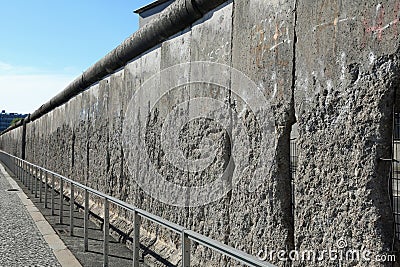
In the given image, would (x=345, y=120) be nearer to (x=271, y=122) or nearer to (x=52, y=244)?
(x=271, y=122)

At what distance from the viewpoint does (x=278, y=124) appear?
315 centimetres

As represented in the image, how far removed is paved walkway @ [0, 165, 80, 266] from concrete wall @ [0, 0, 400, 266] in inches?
43.1

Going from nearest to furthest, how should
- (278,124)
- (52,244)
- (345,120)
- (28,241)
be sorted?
(345,120) → (278,124) → (52,244) → (28,241)

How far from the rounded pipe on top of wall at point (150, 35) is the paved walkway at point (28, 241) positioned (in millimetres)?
2474

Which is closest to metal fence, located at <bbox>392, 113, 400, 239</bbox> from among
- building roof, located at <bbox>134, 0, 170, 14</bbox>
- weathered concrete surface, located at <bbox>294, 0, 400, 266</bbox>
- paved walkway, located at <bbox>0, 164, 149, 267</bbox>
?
weathered concrete surface, located at <bbox>294, 0, 400, 266</bbox>

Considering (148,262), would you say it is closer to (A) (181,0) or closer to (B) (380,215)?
(A) (181,0)

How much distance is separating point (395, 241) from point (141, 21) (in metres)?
33.5

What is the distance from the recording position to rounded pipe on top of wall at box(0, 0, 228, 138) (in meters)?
4.55

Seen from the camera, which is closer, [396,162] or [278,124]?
[396,162]

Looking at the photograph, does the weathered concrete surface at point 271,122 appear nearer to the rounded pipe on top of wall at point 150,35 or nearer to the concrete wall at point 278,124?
the concrete wall at point 278,124

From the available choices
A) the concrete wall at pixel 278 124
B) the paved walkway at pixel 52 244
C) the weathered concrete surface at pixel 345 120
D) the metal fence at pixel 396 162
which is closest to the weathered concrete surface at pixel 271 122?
the concrete wall at pixel 278 124

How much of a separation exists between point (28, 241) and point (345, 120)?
16.7ft

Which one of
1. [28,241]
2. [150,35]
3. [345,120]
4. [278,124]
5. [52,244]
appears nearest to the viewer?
[345,120]

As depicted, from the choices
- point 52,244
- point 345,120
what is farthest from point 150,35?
point 345,120
